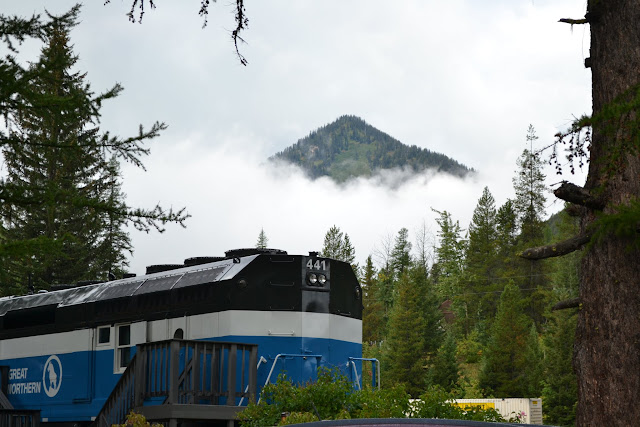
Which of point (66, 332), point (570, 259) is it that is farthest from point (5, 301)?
point (570, 259)

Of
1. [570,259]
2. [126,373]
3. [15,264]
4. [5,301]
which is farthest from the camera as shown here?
[570,259]

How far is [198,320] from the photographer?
14.5 m

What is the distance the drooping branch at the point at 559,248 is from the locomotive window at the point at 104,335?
9966 millimetres

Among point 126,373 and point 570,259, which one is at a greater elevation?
point 570,259

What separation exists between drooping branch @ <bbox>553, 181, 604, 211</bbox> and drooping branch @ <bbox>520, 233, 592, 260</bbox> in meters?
0.30

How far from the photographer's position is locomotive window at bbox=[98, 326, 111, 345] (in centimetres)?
1580

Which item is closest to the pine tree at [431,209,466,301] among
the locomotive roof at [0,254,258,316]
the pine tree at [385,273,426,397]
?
the pine tree at [385,273,426,397]

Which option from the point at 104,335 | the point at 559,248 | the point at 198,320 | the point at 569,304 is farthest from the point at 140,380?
the point at 559,248

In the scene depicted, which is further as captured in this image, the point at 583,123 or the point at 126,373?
the point at 126,373

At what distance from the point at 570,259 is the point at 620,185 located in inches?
2262

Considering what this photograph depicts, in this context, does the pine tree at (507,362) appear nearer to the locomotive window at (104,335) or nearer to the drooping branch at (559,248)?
the locomotive window at (104,335)

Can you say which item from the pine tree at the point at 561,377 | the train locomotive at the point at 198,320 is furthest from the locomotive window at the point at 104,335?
the pine tree at the point at 561,377

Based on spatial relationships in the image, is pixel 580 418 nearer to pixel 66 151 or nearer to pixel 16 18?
pixel 66 151

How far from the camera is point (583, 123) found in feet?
22.6
